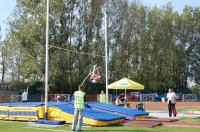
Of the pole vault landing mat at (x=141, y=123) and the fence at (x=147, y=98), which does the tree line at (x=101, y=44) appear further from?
the pole vault landing mat at (x=141, y=123)

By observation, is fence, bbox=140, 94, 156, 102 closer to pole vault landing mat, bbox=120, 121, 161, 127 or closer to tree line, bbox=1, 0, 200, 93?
tree line, bbox=1, 0, 200, 93

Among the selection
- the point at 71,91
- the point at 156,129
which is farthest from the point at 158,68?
the point at 156,129

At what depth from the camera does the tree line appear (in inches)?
2260

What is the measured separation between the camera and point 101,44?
61906mm

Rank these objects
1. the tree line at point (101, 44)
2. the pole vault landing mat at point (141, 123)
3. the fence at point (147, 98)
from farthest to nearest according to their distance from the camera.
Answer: the tree line at point (101, 44) < the fence at point (147, 98) < the pole vault landing mat at point (141, 123)

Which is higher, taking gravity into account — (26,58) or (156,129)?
(26,58)

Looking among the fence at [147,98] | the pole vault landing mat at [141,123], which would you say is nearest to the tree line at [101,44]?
the fence at [147,98]

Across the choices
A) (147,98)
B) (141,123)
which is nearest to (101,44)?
(147,98)

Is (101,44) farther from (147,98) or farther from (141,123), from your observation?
(141,123)

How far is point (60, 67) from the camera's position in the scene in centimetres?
5800

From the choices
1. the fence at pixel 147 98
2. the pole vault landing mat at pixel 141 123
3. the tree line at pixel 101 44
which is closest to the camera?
the pole vault landing mat at pixel 141 123

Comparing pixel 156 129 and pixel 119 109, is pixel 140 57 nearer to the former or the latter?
pixel 119 109

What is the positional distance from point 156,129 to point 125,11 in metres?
47.9

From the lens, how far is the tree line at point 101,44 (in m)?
57.4
